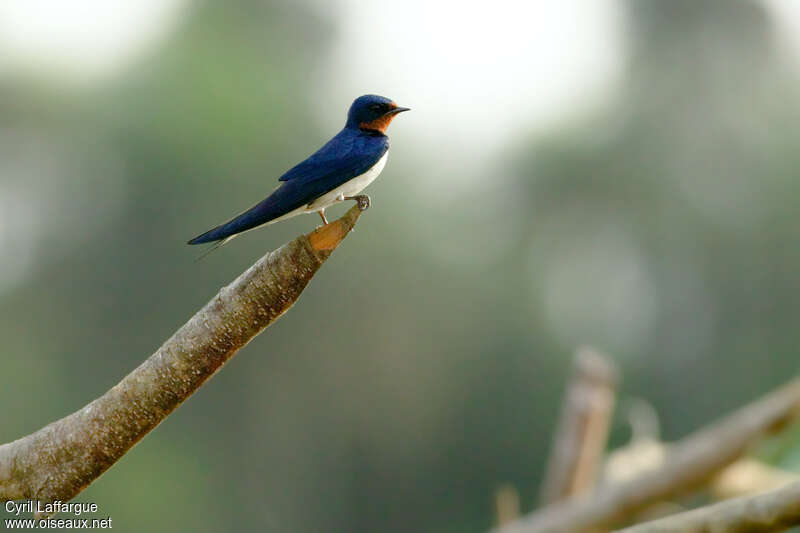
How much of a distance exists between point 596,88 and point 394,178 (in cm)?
986

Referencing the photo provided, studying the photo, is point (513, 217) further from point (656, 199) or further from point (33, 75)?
point (33, 75)

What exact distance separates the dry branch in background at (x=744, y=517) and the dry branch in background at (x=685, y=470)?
105 inches

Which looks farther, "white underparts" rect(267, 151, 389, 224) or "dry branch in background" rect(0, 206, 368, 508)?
"white underparts" rect(267, 151, 389, 224)

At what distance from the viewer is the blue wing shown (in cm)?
276

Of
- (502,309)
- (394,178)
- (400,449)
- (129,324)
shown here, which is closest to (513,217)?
(502,309)

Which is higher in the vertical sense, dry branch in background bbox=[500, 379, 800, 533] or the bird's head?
the bird's head

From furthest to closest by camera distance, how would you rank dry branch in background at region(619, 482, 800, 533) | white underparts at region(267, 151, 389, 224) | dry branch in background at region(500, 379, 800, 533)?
dry branch in background at region(500, 379, 800, 533) < white underparts at region(267, 151, 389, 224) < dry branch in background at region(619, 482, 800, 533)

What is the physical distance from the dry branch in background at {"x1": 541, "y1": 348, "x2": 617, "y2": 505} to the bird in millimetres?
2577

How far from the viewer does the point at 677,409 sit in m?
33.7

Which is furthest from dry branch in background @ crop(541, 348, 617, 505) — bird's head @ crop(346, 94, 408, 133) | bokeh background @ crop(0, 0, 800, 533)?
bokeh background @ crop(0, 0, 800, 533)

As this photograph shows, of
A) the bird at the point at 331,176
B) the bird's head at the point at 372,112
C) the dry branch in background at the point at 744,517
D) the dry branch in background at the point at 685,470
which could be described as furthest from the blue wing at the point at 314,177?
the dry branch in background at the point at 685,470

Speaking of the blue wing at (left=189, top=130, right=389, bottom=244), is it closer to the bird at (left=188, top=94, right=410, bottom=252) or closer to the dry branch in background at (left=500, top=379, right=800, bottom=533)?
the bird at (left=188, top=94, right=410, bottom=252)

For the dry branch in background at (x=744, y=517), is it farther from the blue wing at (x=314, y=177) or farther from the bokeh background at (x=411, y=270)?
the bokeh background at (x=411, y=270)

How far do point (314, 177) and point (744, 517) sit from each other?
1519 millimetres
